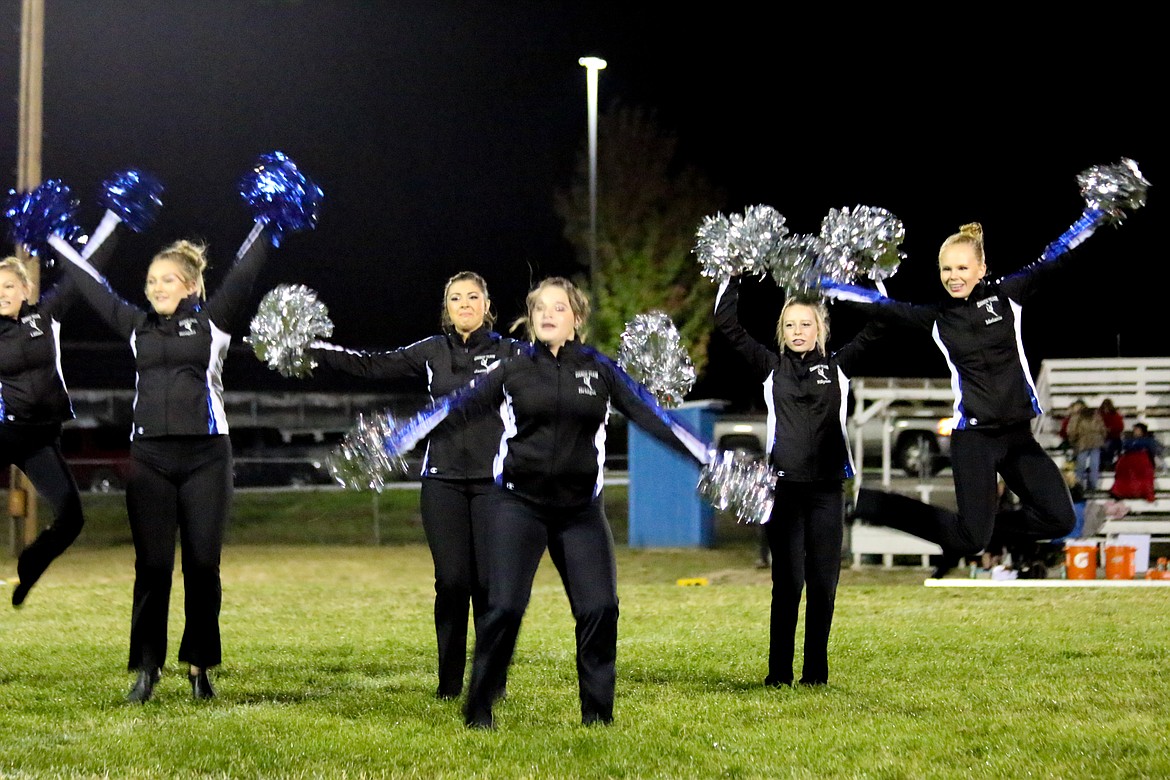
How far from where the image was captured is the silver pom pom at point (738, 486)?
19.3 ft

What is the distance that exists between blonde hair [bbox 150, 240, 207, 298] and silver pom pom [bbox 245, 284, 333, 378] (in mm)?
354

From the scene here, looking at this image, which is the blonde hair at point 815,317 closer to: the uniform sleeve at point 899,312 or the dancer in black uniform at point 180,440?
the uniform sleeve at point 899,312

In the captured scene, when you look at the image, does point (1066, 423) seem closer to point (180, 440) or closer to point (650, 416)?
point (650, 416)

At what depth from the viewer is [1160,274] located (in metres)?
35.8

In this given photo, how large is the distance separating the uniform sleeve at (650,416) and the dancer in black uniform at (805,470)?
3.85ft

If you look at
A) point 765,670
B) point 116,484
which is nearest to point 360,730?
point 765,670

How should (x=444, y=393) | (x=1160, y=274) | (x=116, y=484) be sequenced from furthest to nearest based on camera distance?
1. (x=1160, y=274)
2. (x=116, y=484)
3. (x=444, y=393)

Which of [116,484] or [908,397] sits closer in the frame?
[908,397]

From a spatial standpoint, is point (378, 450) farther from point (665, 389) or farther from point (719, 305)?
point (719, 305)

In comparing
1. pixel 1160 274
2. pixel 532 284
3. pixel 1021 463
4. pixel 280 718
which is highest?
pixel 1160 274

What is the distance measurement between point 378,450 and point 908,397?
37.0 ft

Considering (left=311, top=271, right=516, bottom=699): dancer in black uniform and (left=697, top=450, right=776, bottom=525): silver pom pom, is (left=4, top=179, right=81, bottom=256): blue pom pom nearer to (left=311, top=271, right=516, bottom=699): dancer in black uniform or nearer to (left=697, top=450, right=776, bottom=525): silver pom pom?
(left=311, top=271, right=516, bottom=699): dancer in black uniform

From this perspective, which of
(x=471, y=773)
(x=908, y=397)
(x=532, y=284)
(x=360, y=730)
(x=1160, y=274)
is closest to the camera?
(x=471, y=773)

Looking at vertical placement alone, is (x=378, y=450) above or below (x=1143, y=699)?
above
